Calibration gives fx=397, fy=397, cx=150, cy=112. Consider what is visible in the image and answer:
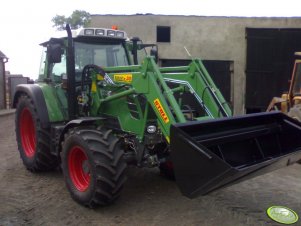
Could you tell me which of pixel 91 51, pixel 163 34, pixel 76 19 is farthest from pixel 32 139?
pixel 76 19

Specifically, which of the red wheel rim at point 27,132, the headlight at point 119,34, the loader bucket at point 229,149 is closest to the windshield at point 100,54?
the headlight at point 119,34

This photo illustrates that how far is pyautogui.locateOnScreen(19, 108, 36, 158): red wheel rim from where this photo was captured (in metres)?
6.67

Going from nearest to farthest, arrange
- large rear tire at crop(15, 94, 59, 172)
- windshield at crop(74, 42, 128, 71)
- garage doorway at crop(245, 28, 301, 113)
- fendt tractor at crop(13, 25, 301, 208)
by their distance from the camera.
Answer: fendt tractor at crop(13, 25, 301, 208), windshield at crop(74, 42, 128, 71), large rear tire at crop(15, 94, 59, 172), garage doorway at crop(245, 28, 301, 113)

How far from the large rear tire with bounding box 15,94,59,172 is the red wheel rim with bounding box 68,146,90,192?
1.03 m

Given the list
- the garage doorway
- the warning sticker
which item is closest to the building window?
the garage doorway

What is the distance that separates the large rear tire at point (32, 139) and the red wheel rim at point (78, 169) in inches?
40.7

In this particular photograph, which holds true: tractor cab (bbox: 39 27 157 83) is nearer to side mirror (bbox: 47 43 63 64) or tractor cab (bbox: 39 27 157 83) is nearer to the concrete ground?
side mirror (bbox: 47 43 63 64)

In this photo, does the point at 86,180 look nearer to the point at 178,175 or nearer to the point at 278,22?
the point at 178,175

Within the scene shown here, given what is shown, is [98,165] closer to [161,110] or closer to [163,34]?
[161,110]

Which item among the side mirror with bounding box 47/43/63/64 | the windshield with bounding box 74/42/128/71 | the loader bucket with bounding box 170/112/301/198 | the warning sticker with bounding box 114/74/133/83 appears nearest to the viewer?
the loader bucket with bounding box 170/112/301/198

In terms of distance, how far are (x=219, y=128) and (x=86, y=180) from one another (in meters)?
1.83

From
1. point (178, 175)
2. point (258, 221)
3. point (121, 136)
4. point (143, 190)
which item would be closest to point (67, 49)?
point (121, 136)

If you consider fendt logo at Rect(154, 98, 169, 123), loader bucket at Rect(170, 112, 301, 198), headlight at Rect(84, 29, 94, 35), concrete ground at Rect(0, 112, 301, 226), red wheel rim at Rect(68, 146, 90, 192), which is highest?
headlight at Rect(84, 29, 94, 35)

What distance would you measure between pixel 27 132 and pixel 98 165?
2797 millimetres
